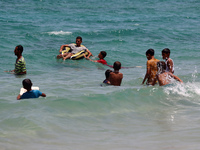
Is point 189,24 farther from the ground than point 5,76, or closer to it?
farther from the ground

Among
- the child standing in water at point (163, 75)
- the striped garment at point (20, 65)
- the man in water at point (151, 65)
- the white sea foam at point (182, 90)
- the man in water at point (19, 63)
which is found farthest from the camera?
the striped garment at point (20, 65)

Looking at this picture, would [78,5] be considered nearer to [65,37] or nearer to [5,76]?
[65,37]

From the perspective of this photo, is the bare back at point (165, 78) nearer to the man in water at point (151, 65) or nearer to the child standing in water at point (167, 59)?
the child standing in water at point (167, 59)

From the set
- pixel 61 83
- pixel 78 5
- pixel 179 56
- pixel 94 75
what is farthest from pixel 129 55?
pixel 78 5

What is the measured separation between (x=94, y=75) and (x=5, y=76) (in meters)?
2.96

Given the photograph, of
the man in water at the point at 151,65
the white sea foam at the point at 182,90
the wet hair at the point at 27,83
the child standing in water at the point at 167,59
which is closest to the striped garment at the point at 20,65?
the wet hair at the point at 27,83

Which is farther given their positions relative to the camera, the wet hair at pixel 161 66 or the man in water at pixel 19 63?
the man in water at pixel 19 63

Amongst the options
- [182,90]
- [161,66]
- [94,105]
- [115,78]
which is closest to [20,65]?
[115,78]

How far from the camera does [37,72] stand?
11383 millimetres

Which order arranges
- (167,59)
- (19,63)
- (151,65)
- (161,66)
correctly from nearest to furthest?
(161,66)
(167,59)
(151,65)
(19,63)

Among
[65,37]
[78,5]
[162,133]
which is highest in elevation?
[78,5]

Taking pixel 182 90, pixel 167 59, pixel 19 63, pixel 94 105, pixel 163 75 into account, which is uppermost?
pixel 167 59

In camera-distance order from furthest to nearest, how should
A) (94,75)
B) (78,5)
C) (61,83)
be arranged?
(78,5) → (94,75) → (61,83)

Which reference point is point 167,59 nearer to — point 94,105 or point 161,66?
point 161,66
